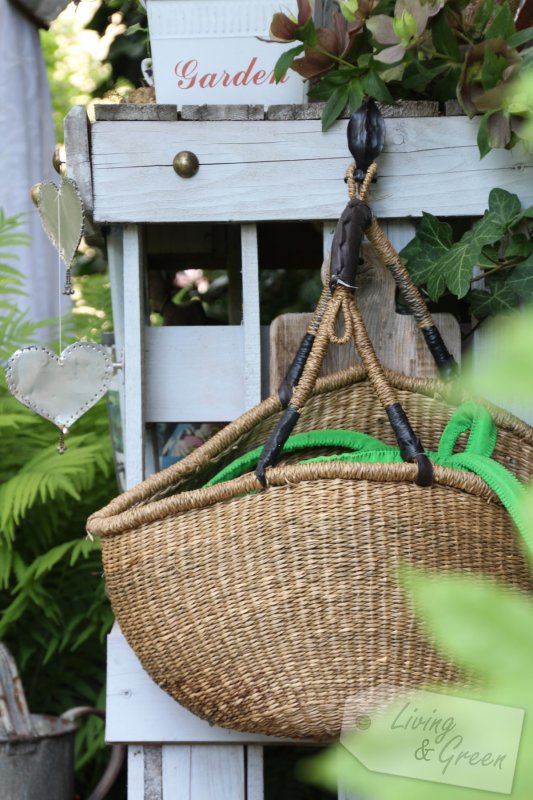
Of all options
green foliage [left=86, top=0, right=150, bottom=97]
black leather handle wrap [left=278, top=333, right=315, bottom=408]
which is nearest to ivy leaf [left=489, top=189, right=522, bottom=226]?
black leather handle wrap [left=278, top=333, right=315, bottom=408]

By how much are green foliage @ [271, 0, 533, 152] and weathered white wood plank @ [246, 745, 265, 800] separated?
820 millimetres

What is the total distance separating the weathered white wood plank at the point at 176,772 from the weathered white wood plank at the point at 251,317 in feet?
1.51

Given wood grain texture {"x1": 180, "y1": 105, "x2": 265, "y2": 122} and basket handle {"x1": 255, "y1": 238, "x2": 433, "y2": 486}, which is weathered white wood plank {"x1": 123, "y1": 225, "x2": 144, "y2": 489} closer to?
wood grain texture {"x1": 180, "y1": 105, "x2": 265, "y2": 122}

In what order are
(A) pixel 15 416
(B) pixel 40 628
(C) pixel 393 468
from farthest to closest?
(B) pixel 40 628 < (A) pixel 15 416 < (C) pixel 393 468

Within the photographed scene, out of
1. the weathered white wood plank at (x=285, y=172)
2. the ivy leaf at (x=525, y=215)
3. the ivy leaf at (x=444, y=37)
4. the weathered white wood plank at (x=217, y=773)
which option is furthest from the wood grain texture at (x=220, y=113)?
the weathered white wood plank at (x=217, y=773)

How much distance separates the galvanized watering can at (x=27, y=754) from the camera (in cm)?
148

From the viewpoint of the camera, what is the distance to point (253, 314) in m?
1.23

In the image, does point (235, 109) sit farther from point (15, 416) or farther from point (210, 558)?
point (15, 416)

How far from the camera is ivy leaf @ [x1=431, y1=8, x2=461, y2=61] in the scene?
111 cm

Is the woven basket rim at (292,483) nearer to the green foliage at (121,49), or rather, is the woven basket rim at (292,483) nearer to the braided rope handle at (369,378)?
the braided rope handle at (369,378)

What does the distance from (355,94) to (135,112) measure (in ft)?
0.92

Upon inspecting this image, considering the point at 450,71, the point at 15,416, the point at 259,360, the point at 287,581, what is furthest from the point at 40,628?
the point at 450,71

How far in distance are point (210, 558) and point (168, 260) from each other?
3.45 feet

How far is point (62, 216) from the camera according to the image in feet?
3.96
